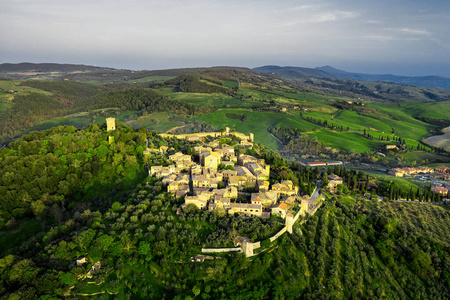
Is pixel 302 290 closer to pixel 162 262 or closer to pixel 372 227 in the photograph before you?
pixel 162 262

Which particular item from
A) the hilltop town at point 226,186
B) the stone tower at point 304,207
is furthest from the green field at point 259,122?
the stone tower at point 304,207

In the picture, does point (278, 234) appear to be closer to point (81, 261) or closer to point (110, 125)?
point (81, 261)

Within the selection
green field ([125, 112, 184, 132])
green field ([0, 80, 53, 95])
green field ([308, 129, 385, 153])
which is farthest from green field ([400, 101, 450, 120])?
green field ([0, 80, 53, 95])

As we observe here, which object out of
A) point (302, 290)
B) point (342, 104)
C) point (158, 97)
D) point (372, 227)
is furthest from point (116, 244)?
point (342, 104)

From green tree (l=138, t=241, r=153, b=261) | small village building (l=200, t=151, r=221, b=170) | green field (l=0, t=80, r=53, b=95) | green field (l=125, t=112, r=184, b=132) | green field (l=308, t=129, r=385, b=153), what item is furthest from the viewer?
green field (l=0, t=80, r=53, b=95)

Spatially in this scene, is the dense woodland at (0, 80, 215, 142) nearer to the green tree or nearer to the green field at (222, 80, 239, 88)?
the green field at (222, 80, 239, 88)
